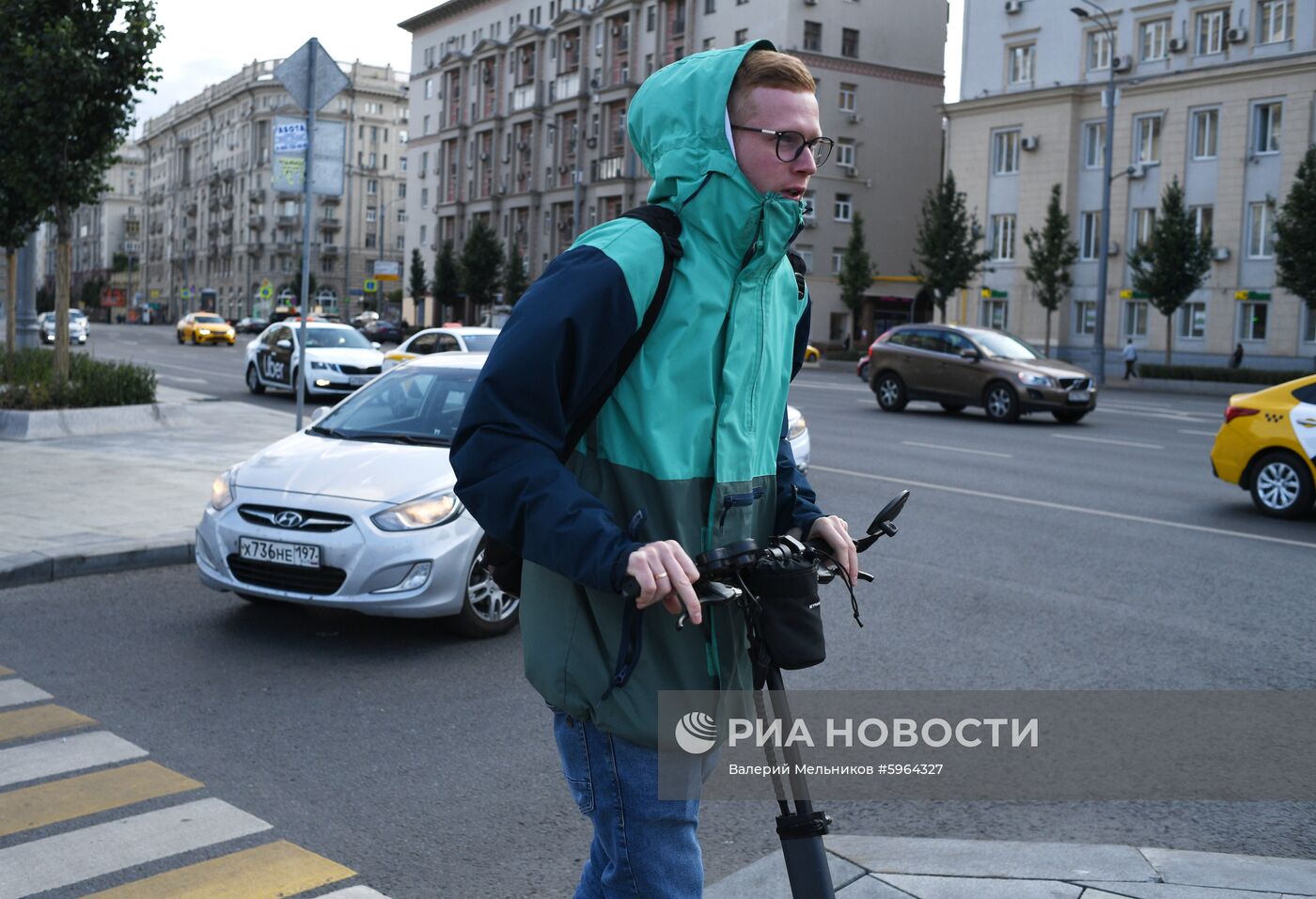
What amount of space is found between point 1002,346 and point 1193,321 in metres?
26.8

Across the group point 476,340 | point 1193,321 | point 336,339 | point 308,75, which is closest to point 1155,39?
point 1193,321

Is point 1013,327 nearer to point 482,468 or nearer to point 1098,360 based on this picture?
point 1098,360

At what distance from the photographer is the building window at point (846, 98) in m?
64.5

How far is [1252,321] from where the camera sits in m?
44.7

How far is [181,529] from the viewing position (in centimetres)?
908

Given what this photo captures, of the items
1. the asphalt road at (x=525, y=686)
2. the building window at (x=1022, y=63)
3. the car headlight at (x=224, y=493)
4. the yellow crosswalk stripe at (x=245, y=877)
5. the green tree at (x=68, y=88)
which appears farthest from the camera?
the building window at (x=1022, y=63)

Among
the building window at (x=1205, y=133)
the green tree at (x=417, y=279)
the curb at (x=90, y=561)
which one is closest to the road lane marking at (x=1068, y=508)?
the curb at (x=90, y=561)

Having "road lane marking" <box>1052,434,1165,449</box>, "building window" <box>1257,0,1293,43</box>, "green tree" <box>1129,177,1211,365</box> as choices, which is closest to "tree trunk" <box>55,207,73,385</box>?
"road lane marking" <box>1052,434,1165,449</box>

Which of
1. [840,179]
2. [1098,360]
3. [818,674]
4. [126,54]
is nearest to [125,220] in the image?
[840,179]

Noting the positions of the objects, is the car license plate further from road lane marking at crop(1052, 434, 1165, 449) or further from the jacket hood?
road lane marking at crop(1052, 434, 1165, 449)

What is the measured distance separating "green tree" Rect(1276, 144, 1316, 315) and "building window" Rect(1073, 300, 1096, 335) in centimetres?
1432

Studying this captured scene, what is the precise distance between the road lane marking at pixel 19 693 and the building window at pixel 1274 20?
155 feet

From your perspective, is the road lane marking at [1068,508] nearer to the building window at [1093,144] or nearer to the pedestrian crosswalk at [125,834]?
the pedestrian crosswalk at [125,834]

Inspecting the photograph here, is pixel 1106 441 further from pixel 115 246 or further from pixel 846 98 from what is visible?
pixel 115 246
